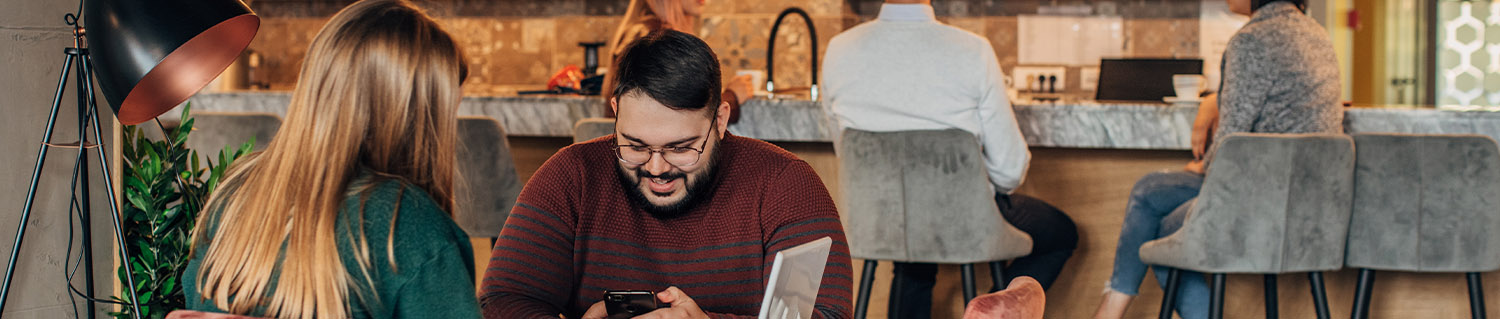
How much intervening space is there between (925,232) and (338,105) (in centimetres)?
148

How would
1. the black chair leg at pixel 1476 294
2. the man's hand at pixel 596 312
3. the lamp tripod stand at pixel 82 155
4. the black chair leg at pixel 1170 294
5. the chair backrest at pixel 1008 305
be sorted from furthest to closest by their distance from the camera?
A: the black chair leg at pixel 1170 294 → the black chair leg at pixel 1476 294 → the lamp tripod stand at pixel 82 155 → the man's hand at pixel 596 312 → the chair backrest at pixel 1008 305

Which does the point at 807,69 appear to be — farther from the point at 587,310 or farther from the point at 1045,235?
the point at 587,310

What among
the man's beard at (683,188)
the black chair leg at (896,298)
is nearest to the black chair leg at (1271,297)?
the black chair leg at (896,298)

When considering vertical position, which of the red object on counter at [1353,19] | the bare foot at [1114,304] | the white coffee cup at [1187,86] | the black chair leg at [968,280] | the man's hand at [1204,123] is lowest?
the bare foot at [1114,304]

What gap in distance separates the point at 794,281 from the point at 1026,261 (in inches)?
71.8

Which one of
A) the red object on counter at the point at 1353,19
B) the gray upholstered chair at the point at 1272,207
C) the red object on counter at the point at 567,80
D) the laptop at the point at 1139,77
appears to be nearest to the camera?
the gray upholstered chair at the point at 1272,207

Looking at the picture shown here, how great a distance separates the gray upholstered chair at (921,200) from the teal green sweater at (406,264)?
1355 millimetres

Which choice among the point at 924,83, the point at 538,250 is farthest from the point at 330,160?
the point at 924,83

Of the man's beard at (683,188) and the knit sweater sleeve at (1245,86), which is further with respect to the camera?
the knit sweater sleeve at (1245,86)

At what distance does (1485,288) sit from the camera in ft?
9.82

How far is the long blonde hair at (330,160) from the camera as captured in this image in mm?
1313

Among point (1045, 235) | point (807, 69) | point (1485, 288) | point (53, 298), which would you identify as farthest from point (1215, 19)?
point (53, 298)

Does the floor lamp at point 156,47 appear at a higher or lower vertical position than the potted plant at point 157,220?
higher

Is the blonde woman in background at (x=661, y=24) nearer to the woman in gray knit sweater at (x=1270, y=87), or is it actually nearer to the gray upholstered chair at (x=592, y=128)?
the gray upholstered chair at (x=592, y=128)
